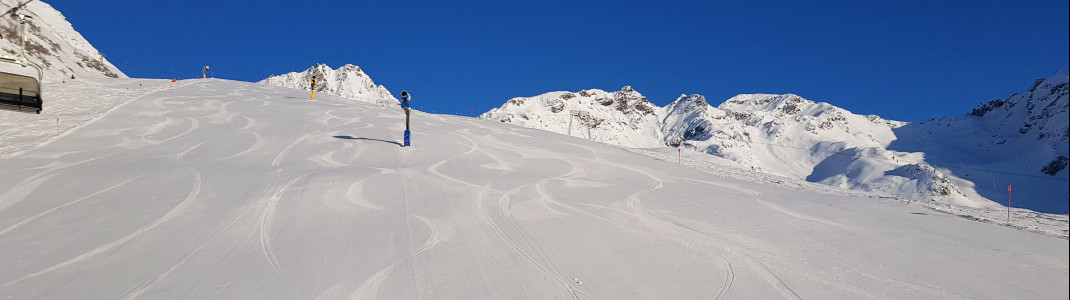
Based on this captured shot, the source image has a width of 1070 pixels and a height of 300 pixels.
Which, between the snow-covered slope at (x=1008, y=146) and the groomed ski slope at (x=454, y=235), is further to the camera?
the snow-covered slope at (x=1008, y=146)

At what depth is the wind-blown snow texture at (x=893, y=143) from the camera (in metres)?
66.1

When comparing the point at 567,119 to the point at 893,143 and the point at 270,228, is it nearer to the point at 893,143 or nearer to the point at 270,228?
the point at 893,143

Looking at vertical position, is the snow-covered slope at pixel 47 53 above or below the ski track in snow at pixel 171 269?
above

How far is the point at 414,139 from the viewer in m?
19.2

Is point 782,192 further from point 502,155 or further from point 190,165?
point 190,165

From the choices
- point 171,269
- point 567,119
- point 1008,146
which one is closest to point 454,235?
point 171,269

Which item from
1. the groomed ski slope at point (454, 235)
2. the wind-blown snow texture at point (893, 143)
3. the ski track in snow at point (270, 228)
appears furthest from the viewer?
the wind-blown snow texture at point (893, 143)

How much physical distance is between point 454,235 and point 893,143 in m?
144

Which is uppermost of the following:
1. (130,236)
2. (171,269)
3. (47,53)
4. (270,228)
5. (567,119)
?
(567,119)

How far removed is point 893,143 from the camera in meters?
121

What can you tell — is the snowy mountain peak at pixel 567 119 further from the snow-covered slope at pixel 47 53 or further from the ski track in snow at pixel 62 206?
the ski track in snow at pixel 62 206

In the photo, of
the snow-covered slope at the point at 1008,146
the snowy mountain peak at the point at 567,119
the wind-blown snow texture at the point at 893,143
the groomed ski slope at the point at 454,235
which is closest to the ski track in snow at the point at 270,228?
the groomed ski slope at the point at 454,235

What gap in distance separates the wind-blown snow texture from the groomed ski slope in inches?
604

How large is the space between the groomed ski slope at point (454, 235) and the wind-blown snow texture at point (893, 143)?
50.3 ft
